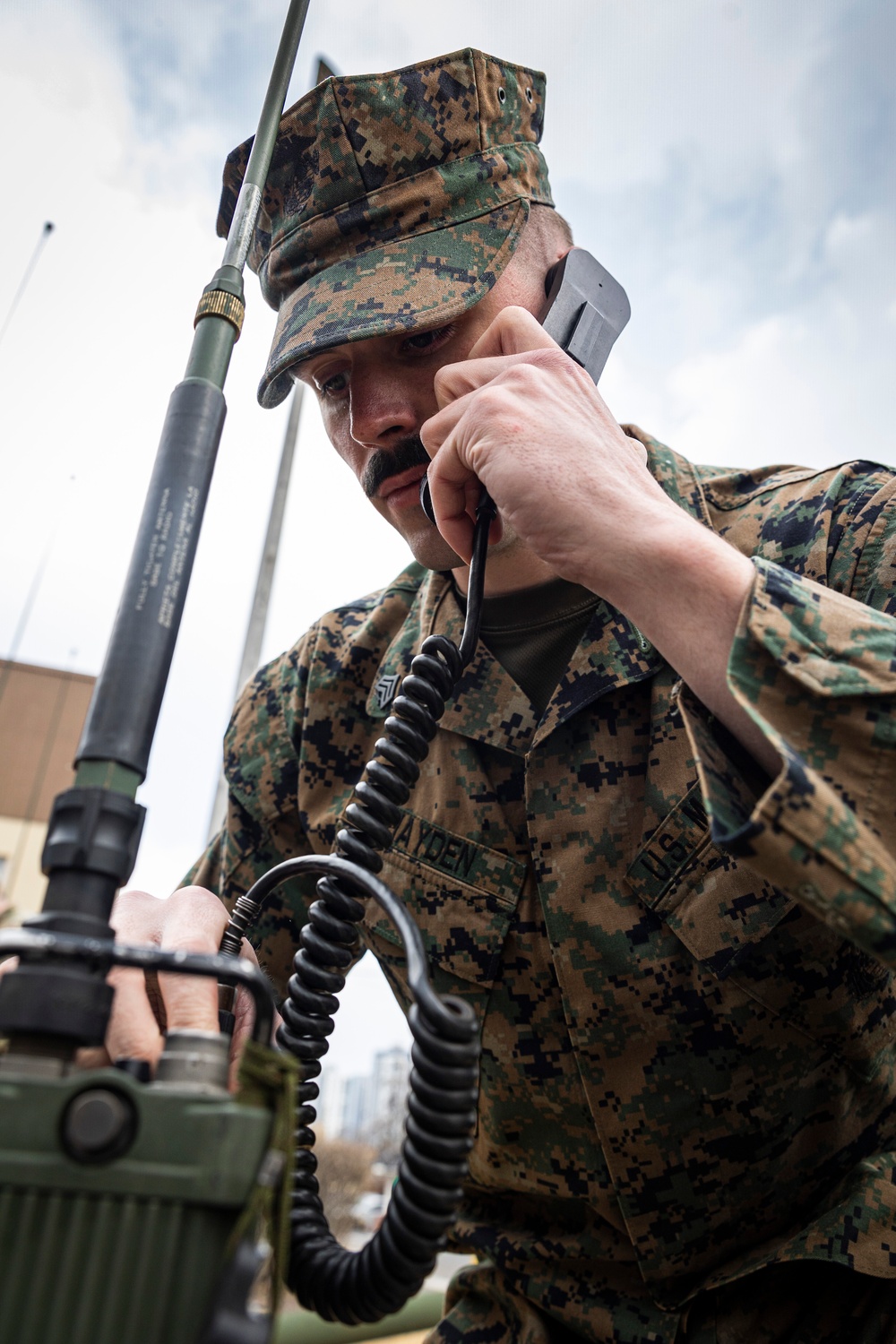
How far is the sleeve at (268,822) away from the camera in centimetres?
201

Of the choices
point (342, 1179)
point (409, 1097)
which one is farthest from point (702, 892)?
point (342, 1179)

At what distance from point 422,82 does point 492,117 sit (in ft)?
0.56

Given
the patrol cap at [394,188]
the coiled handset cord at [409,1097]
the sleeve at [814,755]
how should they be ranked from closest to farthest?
the coiled handset cord at [409,1097], the sleeve at [814,755], the patrol cap at [394,188]

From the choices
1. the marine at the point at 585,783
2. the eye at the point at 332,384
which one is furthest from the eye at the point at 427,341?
the eye at the point at 332,384

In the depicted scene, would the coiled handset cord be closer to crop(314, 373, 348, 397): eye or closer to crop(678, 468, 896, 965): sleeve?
crop(678, 468, 896, 965): sleeve

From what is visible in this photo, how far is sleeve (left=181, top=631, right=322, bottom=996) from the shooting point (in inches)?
79.2

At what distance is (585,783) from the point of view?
1.64 m

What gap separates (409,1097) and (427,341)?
57.7 inches

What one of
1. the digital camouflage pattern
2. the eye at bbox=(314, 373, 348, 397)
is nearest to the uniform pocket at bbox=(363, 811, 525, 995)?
the digital camouflage pattern

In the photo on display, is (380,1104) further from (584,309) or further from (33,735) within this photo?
(584,309)

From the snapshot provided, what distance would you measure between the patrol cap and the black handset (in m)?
0.13

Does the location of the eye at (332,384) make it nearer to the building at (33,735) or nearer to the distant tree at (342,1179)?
the distant tree at (342,1179)

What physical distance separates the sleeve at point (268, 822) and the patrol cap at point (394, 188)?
2.50ft

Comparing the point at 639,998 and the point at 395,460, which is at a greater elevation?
the point at 395,460
